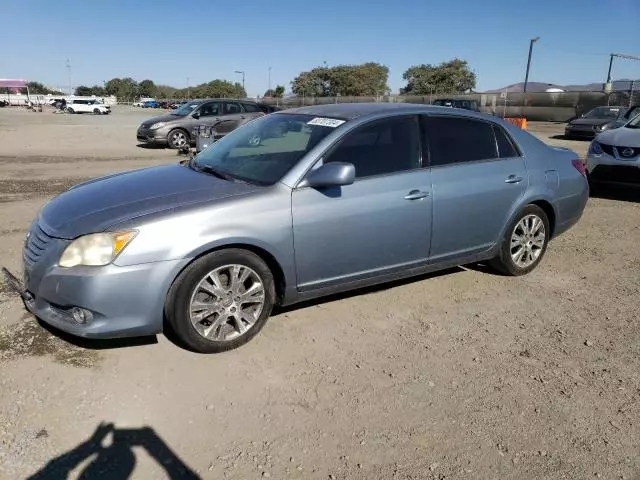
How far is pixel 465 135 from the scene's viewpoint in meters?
4.53

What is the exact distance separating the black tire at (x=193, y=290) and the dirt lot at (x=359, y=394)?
87 millimetres

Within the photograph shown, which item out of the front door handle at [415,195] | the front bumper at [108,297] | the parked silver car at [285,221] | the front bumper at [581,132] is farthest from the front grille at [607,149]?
the front bumper at [581,132]

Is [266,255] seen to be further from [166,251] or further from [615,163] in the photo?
[615,163]

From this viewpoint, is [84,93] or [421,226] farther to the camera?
[84,93]

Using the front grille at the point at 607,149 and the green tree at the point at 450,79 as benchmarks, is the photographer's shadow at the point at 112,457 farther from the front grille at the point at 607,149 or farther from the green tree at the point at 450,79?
the green tree at the point at 450,79

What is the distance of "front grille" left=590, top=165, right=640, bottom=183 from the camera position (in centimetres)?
828

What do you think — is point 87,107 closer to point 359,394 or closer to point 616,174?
point 616,174

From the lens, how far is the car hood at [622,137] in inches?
328

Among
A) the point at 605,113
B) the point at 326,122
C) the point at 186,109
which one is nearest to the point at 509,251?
the point at 326,122

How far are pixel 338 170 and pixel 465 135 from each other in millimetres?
1527

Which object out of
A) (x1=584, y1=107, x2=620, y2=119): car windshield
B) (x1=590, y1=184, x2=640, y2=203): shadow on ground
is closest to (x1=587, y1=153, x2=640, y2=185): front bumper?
(x1=590, y1=184, x2=640, y2=203): shadow on ground

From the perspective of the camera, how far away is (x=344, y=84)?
93750mm

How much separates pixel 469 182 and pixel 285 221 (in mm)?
1727

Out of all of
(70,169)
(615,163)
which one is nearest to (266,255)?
(615,163)
